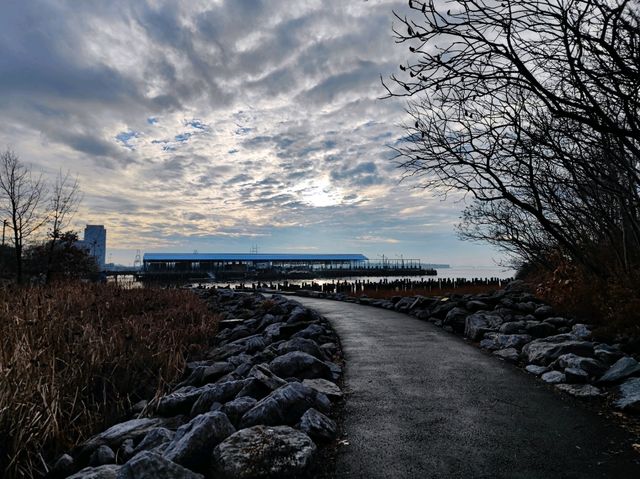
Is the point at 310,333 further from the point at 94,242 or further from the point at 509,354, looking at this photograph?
the point at 94,242

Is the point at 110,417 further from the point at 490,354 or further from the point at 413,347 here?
the point at 490,354

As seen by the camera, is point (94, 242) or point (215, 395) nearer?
point (215, 395)

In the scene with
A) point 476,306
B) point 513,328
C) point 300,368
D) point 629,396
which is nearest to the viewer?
point 629,396

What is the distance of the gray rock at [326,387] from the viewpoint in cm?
472

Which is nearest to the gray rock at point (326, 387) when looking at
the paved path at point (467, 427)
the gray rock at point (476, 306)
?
the paved path at point (467, 427)

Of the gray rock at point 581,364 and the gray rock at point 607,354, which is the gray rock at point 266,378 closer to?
the gray rock at point 581,364

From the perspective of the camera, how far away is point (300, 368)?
5359mm

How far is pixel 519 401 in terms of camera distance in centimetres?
458

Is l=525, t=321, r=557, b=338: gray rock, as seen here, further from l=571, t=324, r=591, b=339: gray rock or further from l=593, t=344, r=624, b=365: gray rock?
l=593, t=344, r=624, b=365: gray rock

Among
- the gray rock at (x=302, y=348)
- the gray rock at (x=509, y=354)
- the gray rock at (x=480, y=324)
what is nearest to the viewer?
the gray rock at (x=302, y=348)

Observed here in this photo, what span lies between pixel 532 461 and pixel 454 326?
6.04 m

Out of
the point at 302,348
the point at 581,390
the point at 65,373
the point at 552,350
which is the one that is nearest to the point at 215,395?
the point at 302,348

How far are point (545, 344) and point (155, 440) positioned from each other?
5.76 m

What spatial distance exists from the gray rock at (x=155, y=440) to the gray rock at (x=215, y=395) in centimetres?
71
